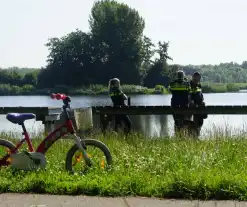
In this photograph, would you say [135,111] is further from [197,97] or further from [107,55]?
[107,55]

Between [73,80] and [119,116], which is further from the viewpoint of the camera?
[73,80]

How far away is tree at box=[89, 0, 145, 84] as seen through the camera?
87.1 m

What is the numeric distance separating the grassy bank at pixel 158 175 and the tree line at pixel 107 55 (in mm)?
73464

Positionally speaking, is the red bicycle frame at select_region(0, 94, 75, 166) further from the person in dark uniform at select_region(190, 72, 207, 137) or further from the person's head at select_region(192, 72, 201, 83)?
the person's head at select_region(192, 72, 201, 83)

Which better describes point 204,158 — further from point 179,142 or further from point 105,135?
point 105,135

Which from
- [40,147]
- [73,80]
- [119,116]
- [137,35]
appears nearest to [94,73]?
[73,80]

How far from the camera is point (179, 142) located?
9156 millimetres

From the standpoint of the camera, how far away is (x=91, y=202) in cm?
545

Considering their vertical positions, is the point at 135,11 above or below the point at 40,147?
above

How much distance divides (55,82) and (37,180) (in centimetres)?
7431

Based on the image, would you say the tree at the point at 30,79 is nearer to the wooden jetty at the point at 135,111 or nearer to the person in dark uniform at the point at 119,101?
the wooden jetty at the point at 135,111

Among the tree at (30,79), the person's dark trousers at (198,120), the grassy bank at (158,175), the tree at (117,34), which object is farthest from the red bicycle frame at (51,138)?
the tree at (117,34)

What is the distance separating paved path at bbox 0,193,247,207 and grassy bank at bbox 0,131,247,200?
160 millimetres

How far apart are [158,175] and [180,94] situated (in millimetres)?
5973
